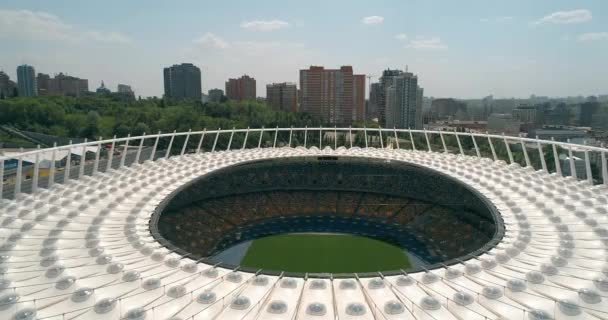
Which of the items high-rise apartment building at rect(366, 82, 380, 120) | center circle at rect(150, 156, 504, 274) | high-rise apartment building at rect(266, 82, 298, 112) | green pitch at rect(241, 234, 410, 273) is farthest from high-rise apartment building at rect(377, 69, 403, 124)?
green pitch at rect(241, 234, 410, 273)

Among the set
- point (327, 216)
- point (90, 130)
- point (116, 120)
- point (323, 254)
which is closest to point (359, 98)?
point (116, 120)

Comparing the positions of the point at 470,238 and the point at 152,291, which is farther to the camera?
the point at 470,238

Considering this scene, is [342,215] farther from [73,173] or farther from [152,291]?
[73,173]

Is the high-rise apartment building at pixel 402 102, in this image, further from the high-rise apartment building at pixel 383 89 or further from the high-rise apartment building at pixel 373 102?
the high-rise apartment building at pixel 373 102

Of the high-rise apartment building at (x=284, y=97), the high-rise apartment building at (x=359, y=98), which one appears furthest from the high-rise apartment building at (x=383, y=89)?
the high-rise apartment building at (x=284, y=97)

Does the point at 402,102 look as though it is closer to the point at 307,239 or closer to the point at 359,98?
the point at 359,98

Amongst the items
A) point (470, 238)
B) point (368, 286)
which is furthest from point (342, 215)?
point (368, 286)
